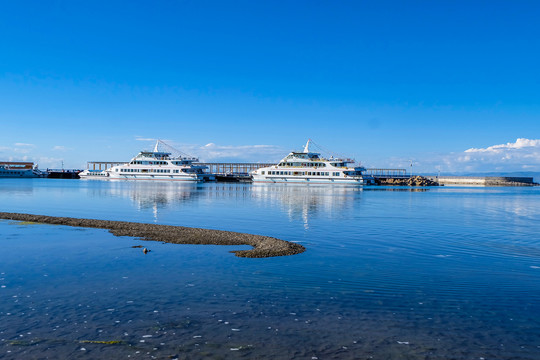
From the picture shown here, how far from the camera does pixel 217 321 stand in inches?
368

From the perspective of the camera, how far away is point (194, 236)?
848 inches

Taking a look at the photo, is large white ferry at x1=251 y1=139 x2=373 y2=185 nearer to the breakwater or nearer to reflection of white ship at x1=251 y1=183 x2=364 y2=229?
reflection of white ship at x1=251 y1=183 x2=364 y2=229

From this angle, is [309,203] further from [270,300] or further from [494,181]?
[494,181]

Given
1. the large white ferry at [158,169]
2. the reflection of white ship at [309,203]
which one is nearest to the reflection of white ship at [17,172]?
the large white ferry at [158,169]

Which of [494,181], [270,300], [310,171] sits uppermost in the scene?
[310,171]

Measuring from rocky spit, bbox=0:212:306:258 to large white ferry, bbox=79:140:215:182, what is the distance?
92.7 metres

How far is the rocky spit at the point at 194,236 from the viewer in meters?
17.7

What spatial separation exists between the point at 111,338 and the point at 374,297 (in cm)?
667

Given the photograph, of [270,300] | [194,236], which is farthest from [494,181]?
[270,300]

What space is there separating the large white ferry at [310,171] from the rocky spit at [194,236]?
84101mm

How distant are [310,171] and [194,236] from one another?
295ft

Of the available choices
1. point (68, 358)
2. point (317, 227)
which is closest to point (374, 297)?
point (68, 358)

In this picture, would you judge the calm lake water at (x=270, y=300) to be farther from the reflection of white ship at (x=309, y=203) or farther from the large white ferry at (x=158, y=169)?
the large white ferry at (x=158, y=169)

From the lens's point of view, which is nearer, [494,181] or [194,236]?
[194,236]
